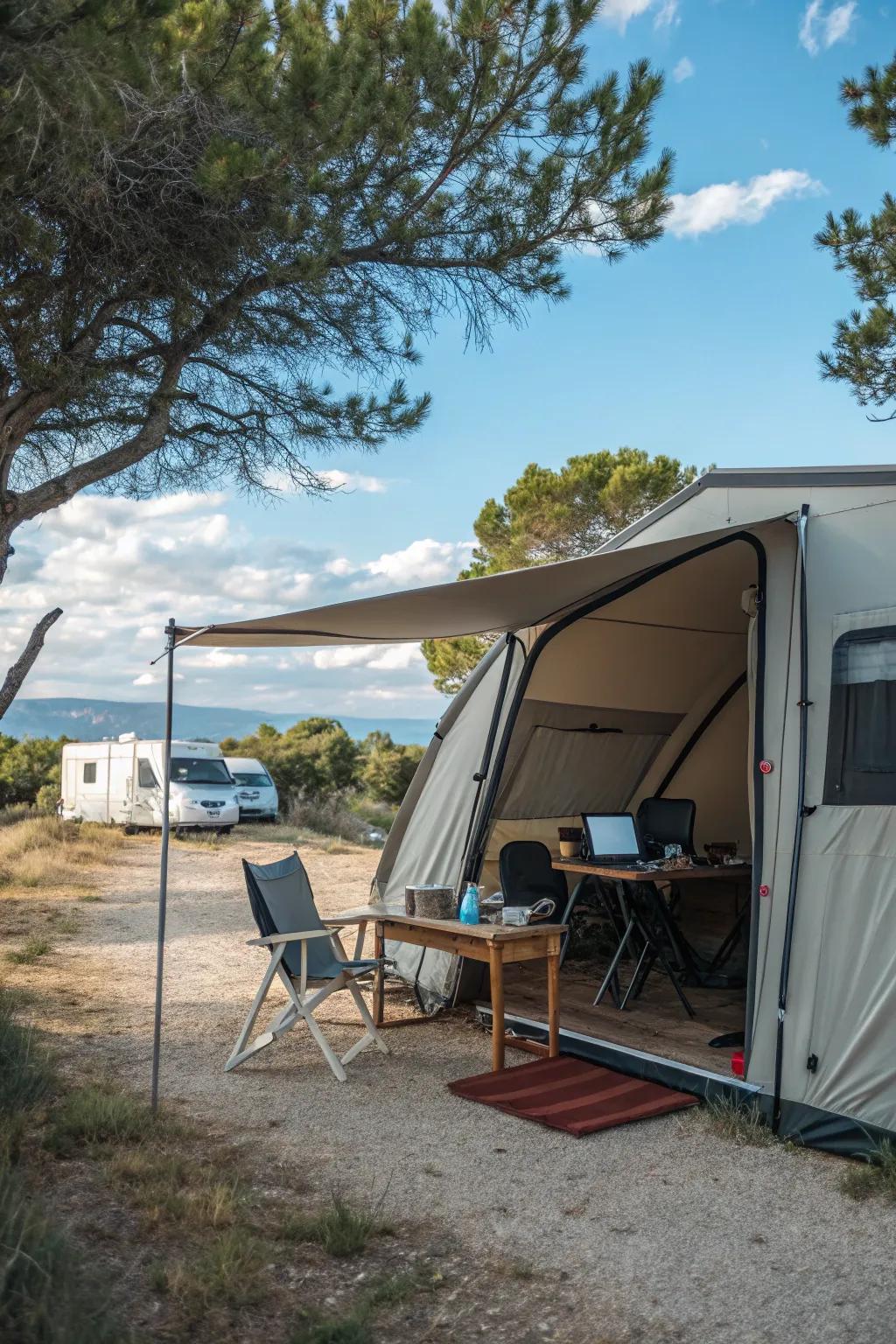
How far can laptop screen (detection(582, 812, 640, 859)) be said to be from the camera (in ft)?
19.1

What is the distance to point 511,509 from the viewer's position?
53.5ft

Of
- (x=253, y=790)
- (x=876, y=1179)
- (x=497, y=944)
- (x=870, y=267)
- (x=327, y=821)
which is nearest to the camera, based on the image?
(x=876, y=1179)

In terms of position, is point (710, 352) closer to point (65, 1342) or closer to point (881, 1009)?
point (881, 1009)

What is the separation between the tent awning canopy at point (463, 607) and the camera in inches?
179

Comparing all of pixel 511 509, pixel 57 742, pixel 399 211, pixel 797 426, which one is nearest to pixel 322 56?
pixel 399 211

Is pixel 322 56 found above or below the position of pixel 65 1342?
above

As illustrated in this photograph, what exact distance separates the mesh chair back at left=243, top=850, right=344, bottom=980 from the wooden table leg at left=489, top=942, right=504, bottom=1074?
2.26 ft

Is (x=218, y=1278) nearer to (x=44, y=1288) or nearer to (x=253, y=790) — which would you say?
(x=44, y=1288)

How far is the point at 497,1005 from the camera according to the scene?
4.88 m

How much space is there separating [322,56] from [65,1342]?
16.3 ft

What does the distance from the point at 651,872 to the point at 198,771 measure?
1231 cm

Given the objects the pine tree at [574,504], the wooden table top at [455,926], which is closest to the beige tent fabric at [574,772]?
the wooden table top at [455,926]

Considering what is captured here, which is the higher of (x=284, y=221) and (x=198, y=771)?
(x=284, y=221)

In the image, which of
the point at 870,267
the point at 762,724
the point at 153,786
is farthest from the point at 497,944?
the point at 153,786
